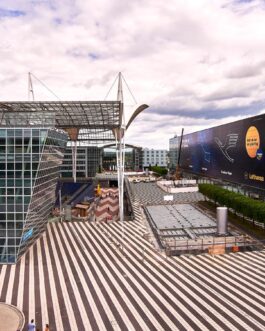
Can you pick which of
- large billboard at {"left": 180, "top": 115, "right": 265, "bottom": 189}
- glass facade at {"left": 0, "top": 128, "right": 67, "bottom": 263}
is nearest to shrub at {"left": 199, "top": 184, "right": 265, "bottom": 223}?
large billboard at {"left": 180, "top": 115, "right": 265, "bottom": 189}

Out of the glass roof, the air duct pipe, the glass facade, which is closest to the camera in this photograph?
the glass facade

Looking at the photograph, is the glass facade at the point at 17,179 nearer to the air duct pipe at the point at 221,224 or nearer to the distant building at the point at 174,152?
the air duct pipe at the point at 221,224

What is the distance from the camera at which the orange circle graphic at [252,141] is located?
79.3 metres

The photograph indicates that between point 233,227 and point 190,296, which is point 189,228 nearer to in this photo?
point 233,227

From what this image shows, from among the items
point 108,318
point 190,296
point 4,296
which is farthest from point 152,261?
point 4,296

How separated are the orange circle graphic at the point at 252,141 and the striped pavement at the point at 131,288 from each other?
43.4 metres

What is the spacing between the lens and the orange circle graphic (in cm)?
7929

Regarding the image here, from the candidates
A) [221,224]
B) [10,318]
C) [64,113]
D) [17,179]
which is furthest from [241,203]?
[10,318]

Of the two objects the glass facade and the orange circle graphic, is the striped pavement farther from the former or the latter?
the orange circle graphic

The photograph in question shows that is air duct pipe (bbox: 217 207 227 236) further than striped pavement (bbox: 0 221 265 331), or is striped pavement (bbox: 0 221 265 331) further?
air duct pipe (bbox: 217 207 227 236)

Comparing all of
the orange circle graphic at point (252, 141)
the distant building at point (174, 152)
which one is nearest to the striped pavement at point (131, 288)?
the orange circle graphic at point (252, 141)

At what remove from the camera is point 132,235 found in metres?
48.7

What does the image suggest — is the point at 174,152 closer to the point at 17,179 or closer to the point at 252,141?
the point at 252,141

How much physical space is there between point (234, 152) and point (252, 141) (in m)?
12.0
